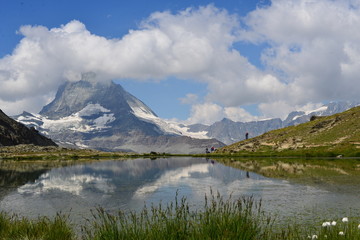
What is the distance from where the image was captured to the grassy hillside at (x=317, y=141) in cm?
13075

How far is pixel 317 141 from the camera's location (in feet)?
494

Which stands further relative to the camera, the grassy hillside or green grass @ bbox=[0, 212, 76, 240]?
the grassy hillside

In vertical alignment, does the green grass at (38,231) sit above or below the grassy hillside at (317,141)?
below

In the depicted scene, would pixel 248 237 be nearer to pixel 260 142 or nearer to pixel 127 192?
pixel 127 192

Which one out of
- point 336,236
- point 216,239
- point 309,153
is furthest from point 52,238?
point 309,153

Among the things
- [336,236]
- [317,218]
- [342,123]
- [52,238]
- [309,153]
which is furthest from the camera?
[342,123]

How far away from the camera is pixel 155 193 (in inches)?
1842

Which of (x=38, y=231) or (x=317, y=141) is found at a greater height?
(x=317, y=141)

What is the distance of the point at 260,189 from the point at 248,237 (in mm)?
32772

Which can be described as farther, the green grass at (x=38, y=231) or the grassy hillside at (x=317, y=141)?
the grassy hillside at (x=317, y=141)

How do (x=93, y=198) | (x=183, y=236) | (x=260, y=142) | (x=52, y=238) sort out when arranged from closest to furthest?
(x=183, y=236)
(x=52, y=238)
(x=93, y=198)
(x=260, y=142)

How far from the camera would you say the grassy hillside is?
131m

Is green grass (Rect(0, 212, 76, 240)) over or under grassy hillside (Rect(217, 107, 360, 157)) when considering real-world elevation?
under

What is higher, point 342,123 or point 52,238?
point 342,123
